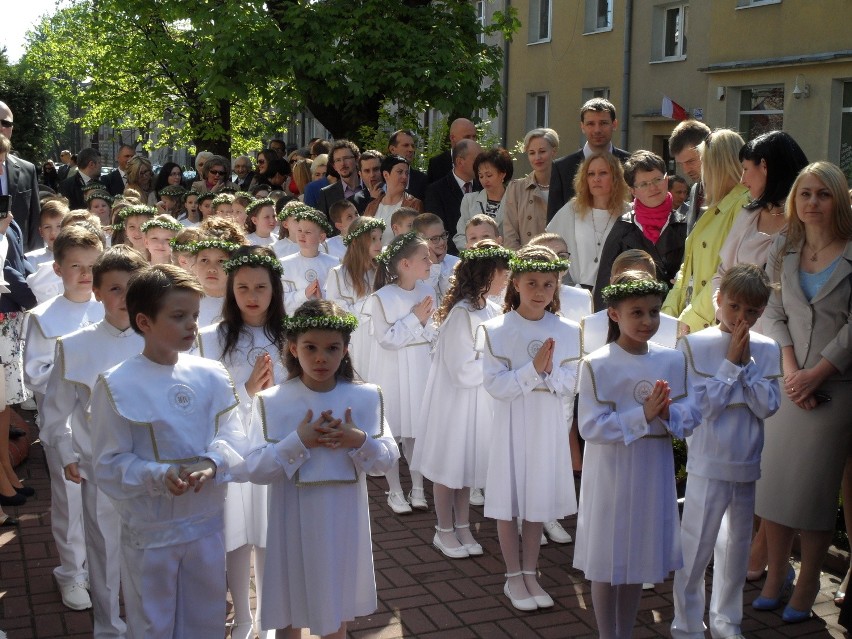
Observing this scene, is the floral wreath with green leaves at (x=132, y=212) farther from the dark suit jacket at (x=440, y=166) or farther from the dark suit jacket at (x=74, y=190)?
the dark suit jacket at (x=74, y=190)

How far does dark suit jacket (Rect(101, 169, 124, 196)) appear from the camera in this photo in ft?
52.3

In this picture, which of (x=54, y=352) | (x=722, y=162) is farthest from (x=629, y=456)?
(x=54, y=352)

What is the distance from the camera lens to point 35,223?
9.29 m

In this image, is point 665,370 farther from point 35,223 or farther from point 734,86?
point 734,86

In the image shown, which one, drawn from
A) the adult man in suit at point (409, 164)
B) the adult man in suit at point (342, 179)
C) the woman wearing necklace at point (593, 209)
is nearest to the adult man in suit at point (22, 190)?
the adult man in suit at point (342, 179)

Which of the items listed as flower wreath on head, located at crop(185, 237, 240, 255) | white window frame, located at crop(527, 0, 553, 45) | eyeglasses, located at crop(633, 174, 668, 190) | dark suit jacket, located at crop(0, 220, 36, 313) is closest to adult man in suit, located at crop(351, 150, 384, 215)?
dark suit jacket, located at crop(0, 220, 36, 313)

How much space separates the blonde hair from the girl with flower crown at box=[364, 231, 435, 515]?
1.85 meters

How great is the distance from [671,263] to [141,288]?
4266mm

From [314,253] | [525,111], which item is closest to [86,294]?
[314,253]

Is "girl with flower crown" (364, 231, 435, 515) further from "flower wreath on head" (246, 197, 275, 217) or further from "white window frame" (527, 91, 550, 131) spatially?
"white window frame" (527, 91, 550, 131)

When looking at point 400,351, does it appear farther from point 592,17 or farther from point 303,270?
point 592,17

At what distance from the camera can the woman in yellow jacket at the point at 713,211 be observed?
621cm

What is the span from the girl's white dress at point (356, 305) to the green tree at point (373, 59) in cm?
712

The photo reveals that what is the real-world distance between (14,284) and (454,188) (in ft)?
13.0
